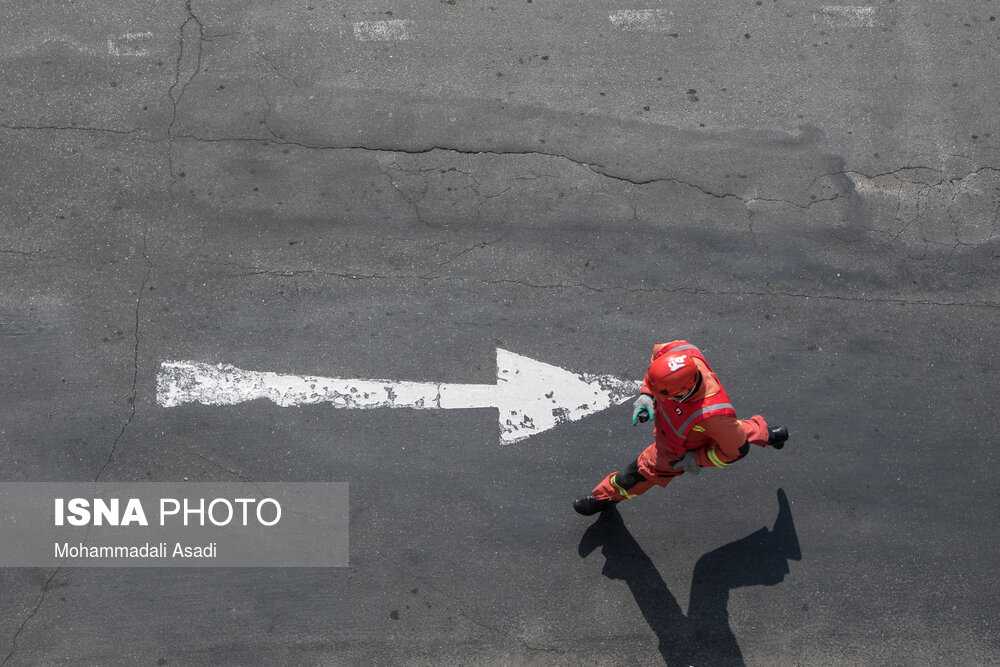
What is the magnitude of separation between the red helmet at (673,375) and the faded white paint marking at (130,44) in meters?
5.65

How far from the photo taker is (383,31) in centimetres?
844

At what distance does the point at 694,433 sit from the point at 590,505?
1.25 metres

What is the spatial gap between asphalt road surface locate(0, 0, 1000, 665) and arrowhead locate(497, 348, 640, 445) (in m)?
0.13

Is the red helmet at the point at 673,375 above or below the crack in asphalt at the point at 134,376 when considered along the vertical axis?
above

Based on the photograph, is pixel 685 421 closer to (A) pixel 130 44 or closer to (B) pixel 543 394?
(B) pixel 543 394

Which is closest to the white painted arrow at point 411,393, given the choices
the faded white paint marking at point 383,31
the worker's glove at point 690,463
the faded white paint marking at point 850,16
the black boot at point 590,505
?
the black boot at point 590,505

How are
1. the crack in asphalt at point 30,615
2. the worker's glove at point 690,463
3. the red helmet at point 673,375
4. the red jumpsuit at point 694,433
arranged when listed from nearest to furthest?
the red helmet at point 673,375
the red jumpsuit at point 694,433
the worker's glove at point 690,463
the crack in asphalt at point 30,615

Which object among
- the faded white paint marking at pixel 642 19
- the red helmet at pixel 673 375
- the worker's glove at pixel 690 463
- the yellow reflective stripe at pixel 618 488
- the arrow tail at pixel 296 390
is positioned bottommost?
the yellow reflective stripe at pixel 618 488

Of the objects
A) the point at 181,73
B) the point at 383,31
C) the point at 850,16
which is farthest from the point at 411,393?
the point at 850,16

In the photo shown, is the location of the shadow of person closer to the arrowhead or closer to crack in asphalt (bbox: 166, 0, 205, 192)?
the arrowhead

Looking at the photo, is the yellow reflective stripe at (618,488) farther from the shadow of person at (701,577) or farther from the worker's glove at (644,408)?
the worker's glove at (644,408)

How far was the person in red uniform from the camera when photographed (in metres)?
5.83

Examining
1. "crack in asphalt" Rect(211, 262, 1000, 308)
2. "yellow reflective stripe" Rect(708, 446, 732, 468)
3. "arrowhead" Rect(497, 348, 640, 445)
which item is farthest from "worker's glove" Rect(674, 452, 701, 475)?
"crack in asphalt" Rect(211, 262, 1000, 308)

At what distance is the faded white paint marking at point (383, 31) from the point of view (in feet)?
27.6
